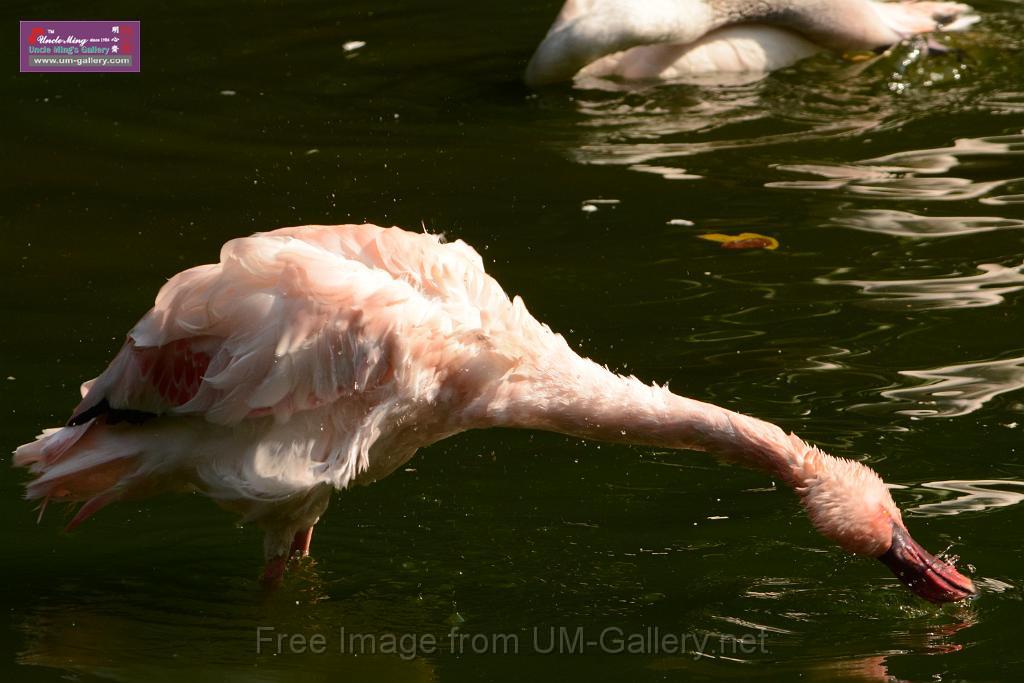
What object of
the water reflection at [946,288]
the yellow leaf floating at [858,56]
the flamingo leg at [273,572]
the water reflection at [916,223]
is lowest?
the flamingo leg at [273,572]

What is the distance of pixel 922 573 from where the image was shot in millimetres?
4531

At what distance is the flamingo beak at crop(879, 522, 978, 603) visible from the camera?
4535 mm

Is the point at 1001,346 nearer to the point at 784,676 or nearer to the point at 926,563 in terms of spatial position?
the point at 926,563

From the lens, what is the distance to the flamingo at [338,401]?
4.55 meters

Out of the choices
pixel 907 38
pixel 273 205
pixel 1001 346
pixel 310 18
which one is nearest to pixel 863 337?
pixel 1001 346

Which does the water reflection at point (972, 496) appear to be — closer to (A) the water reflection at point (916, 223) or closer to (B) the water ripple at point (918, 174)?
(A) the water reflection at point (916, 223)

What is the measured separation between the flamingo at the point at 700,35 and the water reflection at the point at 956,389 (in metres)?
4.17

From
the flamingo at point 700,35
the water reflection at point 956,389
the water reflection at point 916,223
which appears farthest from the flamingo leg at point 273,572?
the flamingo at point 700,35

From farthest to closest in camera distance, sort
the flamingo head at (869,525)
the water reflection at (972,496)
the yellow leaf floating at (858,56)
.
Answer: the yellow leaf floating at (858,56), the water reflection at (972,496), the flamingo head at (869,525)

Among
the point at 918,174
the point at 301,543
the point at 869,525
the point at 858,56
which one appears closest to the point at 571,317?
the point at 301,543

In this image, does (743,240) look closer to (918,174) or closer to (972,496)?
(918,174)

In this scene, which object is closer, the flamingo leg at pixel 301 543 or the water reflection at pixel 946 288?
the flamingo leg at pixel 301 543

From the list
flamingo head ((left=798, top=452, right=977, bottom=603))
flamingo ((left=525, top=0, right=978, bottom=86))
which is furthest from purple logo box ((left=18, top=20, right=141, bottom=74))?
flamingo head ((left=798, top=452, right=977, bottom=603))

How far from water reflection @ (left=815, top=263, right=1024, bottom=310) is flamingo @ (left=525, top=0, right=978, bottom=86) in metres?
3.15
